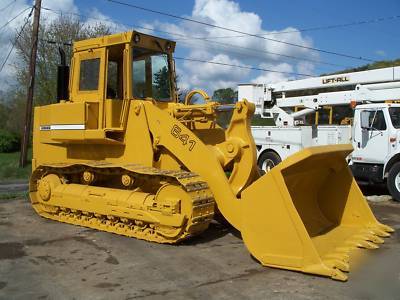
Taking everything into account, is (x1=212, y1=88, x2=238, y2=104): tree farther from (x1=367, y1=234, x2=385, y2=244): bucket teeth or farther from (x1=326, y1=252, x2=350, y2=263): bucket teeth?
(x1=326, y1=252, x2=350, y2=263): bucket teeth

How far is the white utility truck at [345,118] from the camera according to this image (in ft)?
40.1

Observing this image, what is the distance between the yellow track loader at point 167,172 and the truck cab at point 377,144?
16.1ft

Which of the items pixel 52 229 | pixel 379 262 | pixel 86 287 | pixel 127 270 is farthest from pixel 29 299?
pixel 379 262

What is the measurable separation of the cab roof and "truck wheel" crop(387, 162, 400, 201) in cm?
632

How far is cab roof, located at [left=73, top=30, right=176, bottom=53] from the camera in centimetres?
816

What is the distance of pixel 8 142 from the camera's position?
29719 mm

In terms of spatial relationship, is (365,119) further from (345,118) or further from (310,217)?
(310,217)

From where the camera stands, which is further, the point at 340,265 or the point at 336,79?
the point at 336,79

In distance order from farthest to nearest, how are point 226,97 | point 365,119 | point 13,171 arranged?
point 226,97 → point 13,171 → point 365,119

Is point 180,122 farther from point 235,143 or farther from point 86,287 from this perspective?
point 86,287

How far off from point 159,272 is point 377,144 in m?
8.39

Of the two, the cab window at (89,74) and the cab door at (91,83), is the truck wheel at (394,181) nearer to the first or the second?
the cab door at (91,83)

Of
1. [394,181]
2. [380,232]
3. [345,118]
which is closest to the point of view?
[380,232]

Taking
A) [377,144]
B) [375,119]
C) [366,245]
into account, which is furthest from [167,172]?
[375,119]
